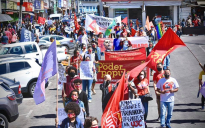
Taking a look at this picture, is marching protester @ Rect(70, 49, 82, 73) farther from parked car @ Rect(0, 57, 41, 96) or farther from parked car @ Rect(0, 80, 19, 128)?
parked car @ Rect(0, 80, 19, 128)

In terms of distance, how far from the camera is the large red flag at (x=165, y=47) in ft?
34.7

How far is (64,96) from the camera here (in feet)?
30.0

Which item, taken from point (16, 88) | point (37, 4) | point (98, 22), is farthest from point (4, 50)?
point (37, 4)

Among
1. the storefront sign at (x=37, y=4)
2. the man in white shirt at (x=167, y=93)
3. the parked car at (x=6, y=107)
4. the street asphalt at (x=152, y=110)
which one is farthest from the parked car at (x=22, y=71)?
the storefront sign at (x=37, y=4)

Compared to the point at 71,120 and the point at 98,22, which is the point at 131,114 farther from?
the point at 98,22

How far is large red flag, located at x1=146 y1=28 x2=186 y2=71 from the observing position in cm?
1059

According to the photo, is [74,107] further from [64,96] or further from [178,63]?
[178,63]

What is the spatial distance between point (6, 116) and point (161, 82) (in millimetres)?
4095

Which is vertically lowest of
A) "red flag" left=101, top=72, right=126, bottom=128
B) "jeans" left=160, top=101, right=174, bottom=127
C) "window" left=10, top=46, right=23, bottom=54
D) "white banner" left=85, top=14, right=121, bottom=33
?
"jeans" left=160, top=101, right=174, bottom=127

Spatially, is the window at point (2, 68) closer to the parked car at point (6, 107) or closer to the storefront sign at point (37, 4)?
the parked car at point (6, 107)

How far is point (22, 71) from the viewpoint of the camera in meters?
13.3

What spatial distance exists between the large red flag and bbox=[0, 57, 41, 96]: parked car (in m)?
4.88

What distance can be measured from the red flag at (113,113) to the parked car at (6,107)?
344cm

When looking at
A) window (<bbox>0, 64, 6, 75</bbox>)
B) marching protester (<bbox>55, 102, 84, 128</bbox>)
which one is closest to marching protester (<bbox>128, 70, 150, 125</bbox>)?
marching protester (<bbox>55, 102, 84, 128</bbox>)
